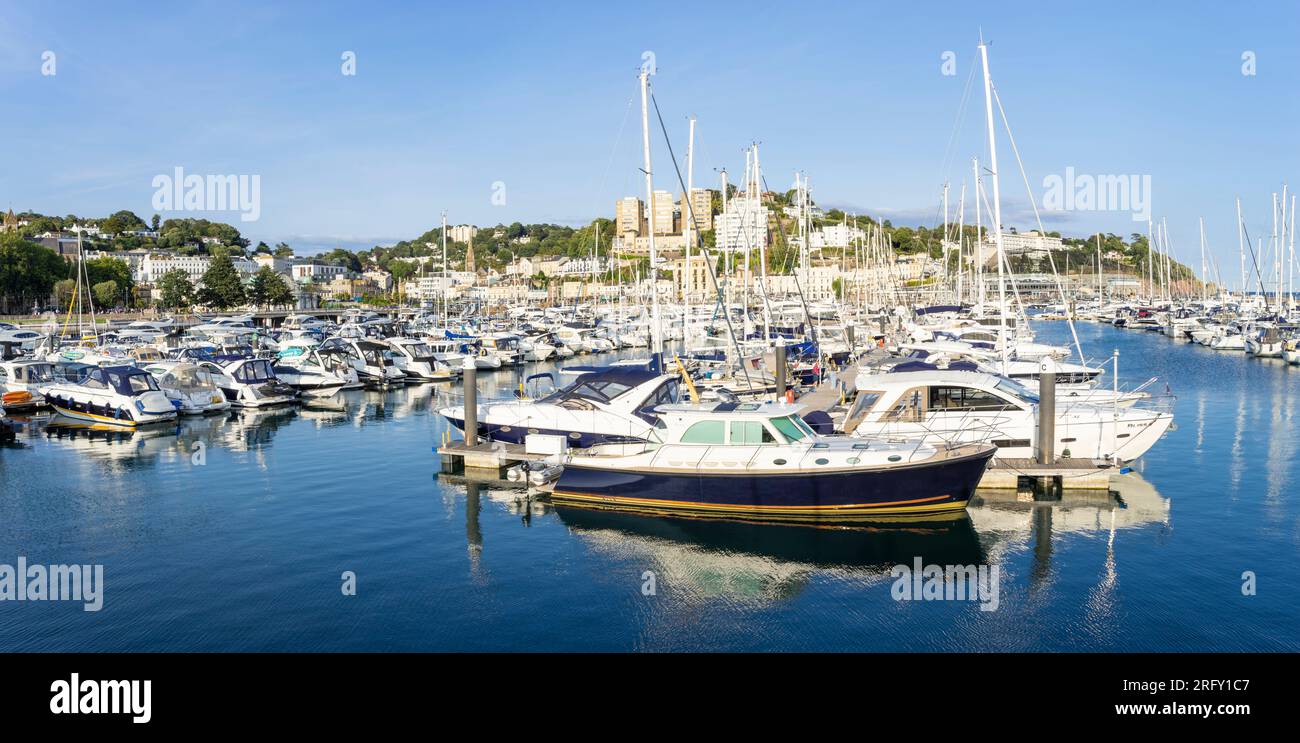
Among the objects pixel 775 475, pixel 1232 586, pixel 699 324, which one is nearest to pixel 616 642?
pixel 775 475

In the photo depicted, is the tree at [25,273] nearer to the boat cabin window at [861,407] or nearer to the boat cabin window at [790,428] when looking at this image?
the boat cabin window at [861,407]

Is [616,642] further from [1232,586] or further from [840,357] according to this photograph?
[840,357]

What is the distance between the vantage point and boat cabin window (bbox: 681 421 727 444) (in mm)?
19250

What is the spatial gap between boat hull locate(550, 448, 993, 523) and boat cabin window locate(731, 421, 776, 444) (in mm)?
814

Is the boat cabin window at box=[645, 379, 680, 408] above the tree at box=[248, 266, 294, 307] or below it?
below

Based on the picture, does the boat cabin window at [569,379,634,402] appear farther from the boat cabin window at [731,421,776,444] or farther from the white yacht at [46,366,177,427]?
the white yacht at [46,366,177,427]

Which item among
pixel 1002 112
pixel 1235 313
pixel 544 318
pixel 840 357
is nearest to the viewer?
pixel 1002 112

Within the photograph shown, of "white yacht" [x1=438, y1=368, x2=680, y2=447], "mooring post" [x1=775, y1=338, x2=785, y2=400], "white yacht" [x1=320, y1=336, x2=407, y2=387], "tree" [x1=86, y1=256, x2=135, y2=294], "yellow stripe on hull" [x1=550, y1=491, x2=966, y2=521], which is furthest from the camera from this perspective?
"tree" [x1=86, y1=256, x2=135, y2=294]

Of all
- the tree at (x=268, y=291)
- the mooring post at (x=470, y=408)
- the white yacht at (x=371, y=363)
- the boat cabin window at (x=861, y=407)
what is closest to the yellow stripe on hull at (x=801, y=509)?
the boat cabin window at (x=861, y=407)

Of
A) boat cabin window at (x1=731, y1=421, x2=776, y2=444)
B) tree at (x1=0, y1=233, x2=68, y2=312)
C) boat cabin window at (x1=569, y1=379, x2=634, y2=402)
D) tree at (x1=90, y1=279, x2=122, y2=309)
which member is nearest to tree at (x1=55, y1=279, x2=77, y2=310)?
tree at (x1=0, y1=233, x2=68, y2=312)

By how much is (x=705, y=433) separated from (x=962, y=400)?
22.4 ft

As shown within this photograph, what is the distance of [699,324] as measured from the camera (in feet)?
230

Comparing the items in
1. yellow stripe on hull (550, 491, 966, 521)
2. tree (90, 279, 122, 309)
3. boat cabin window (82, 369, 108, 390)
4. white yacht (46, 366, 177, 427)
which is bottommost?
yellow stripe on hull (550, 491, 966, 521)
